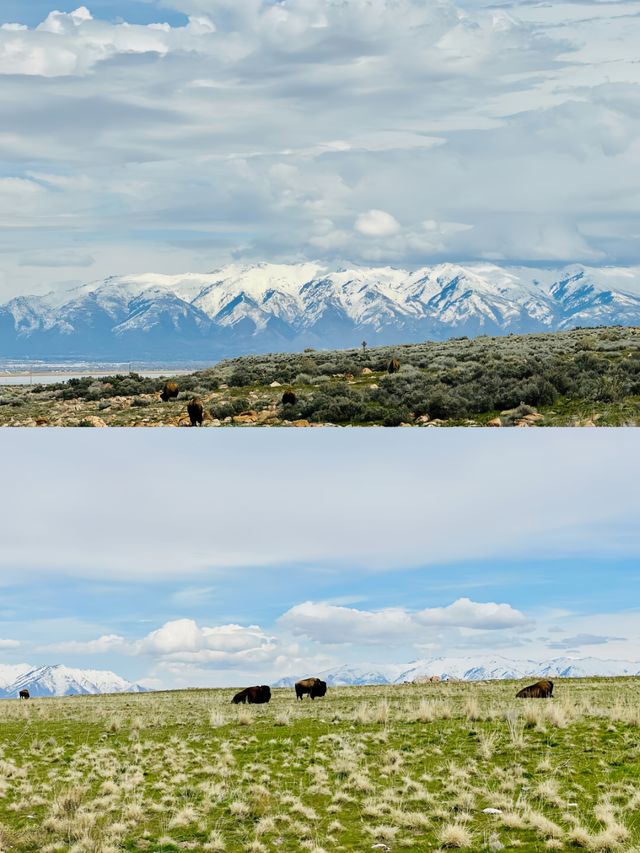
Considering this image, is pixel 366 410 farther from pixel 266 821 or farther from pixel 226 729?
pixel 266 821

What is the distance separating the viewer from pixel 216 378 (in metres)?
31.2

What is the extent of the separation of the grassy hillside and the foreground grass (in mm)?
7370

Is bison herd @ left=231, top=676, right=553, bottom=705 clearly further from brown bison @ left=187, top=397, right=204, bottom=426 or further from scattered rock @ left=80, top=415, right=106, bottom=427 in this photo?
scattered rock @ left=80, top=415, right=106, bottom=427

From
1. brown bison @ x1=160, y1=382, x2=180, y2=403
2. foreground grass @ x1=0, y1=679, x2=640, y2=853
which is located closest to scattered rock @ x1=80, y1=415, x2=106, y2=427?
brown bison @ x1=160, y1=382, x2=180, y2=403

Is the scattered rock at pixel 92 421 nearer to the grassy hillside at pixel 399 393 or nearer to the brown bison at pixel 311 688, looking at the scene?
the grassy hillside at pixel 399 393

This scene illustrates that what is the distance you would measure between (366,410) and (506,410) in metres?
3.16

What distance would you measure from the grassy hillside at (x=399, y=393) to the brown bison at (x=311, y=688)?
18.9ft

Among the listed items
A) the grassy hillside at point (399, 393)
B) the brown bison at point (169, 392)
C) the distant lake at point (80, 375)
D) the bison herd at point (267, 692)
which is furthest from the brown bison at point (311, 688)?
the distant lake at point (80, 375)

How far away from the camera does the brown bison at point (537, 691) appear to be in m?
18.8

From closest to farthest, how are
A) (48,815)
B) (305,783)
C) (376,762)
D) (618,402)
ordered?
(48,815) → (305,783) → (376,762) → (618,402)

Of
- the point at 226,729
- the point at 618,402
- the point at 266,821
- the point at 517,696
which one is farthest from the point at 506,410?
the point at 266,821

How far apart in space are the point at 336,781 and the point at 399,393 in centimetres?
1429

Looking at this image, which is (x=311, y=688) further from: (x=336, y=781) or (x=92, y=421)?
(x=336, y=781)

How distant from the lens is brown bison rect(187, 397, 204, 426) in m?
23.6
